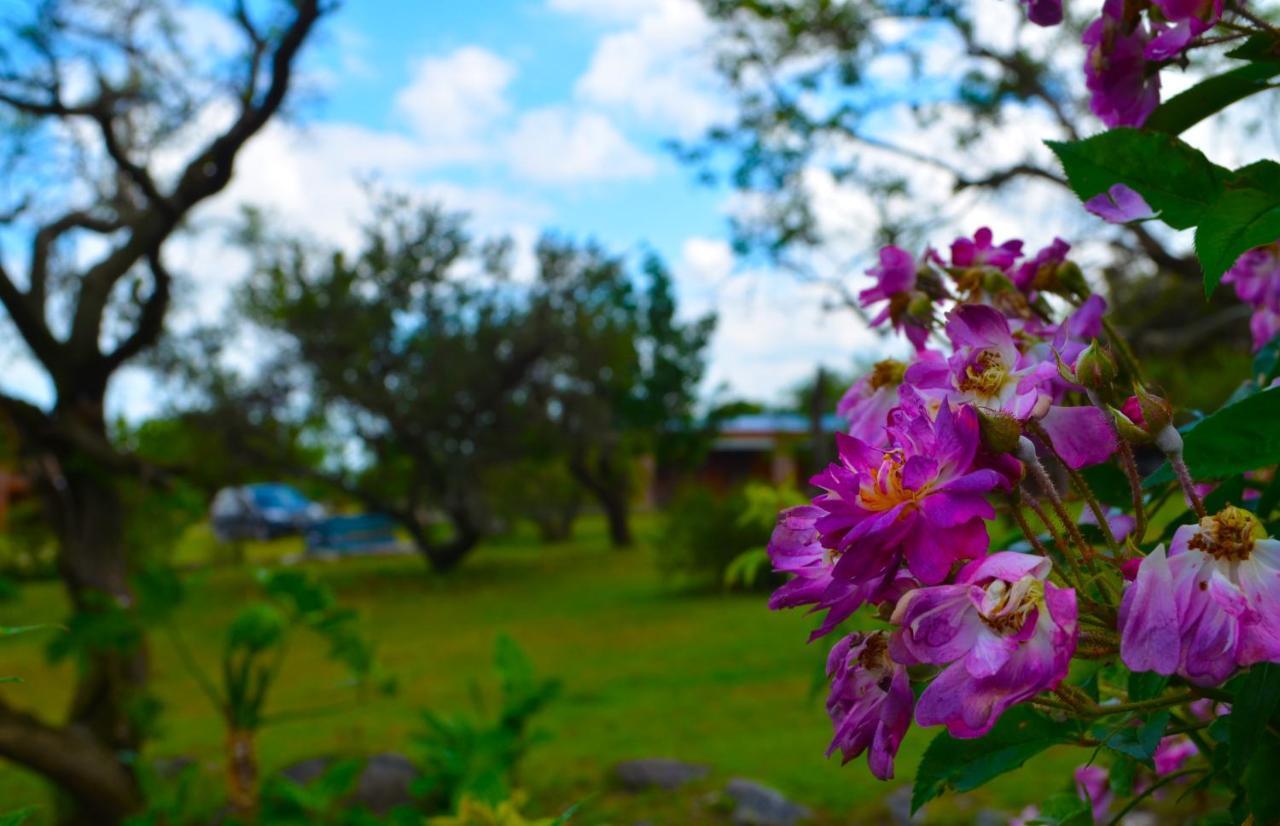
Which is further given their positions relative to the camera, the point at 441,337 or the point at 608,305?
the point at 608,305

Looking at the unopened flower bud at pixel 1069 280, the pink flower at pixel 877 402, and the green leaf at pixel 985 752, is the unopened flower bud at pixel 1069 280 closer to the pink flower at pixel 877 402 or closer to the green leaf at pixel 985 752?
the pink flower at pixel 877 402

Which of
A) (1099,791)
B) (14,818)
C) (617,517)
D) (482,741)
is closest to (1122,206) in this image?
(14,818)

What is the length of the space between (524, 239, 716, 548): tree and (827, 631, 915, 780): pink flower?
11215mm

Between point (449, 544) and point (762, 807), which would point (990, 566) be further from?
point (449, 544)

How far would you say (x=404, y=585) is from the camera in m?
11.3

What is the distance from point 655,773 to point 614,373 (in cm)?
912

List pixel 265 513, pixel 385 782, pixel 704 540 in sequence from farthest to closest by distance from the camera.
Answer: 1. pixel 265 513
2. pixel 704 540
3. pixel 385 782

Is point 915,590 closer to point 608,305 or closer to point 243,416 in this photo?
point 243,416

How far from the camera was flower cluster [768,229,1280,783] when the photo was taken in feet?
1.31

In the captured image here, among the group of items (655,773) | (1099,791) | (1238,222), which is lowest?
(655,773)

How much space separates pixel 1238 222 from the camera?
18.0 inches

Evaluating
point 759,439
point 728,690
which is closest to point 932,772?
point 728,690

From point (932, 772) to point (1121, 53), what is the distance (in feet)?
1.37

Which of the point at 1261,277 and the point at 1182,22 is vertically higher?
the point at 1182,22
